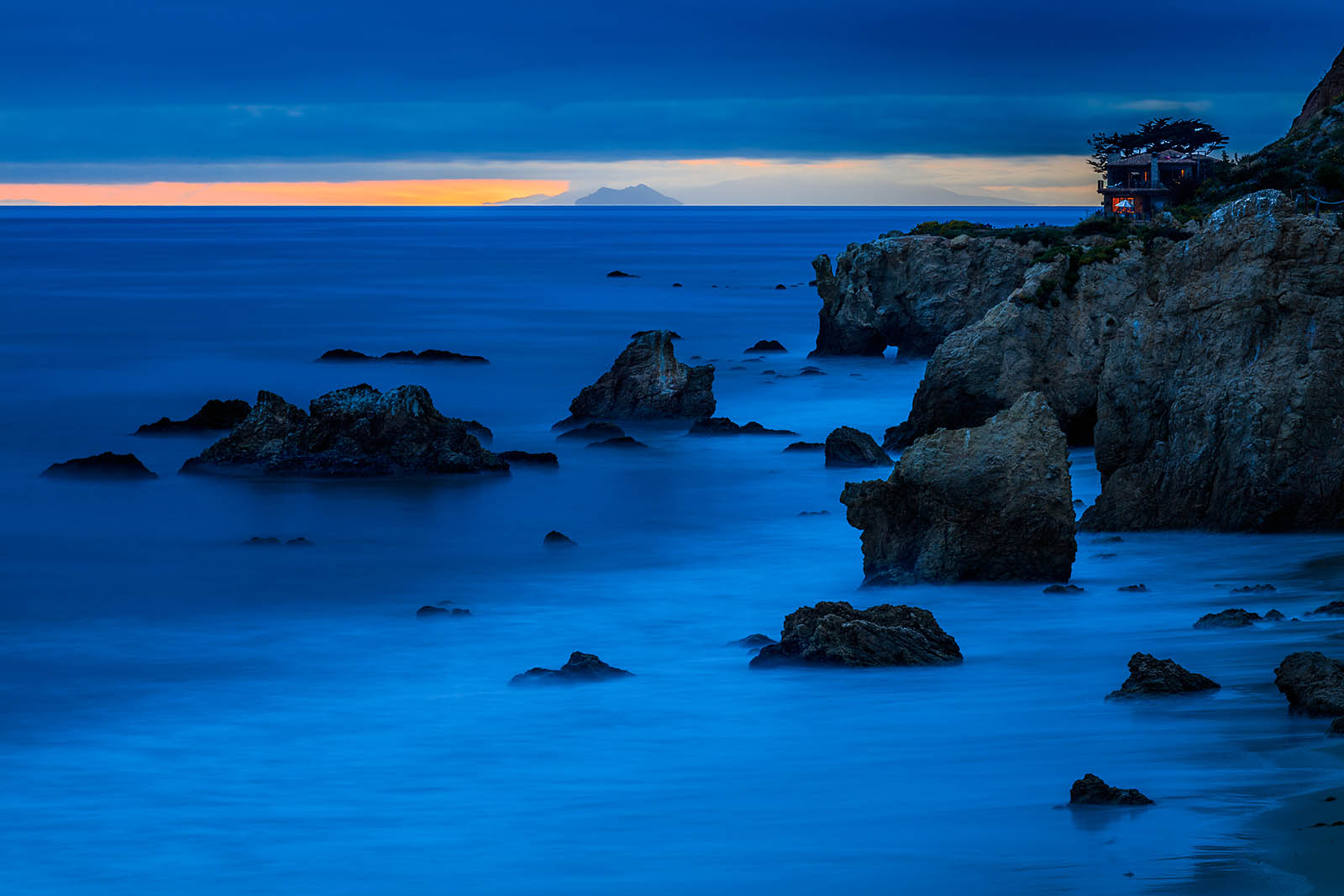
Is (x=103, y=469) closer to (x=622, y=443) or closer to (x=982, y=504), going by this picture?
(x=622, y=443)

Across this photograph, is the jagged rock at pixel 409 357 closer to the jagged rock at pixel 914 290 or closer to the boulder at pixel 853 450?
the jagged rock at pixel 914 290

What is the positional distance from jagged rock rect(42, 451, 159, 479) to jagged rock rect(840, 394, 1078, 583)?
1699 centimetres

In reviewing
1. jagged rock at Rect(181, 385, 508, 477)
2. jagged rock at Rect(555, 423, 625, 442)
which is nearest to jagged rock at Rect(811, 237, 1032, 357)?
jagged rock at Rect(555, 423, 625, 442)

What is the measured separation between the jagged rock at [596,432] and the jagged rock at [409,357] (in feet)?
65.3

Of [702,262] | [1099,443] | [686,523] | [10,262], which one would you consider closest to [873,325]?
[686,523]

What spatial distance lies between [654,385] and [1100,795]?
2774 centimetres

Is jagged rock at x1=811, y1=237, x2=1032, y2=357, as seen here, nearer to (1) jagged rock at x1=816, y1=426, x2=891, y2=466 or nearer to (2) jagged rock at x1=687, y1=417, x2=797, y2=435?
(2) jagged rock at x1=687, y1=417, x2=797, y2=435

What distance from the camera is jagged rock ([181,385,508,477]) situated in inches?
1177

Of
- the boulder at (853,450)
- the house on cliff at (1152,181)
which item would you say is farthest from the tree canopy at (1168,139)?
the boulder at (853,450)

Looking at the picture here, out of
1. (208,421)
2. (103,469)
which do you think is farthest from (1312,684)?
(208,421)

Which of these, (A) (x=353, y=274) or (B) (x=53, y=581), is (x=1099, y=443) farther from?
(A) (x=353, y=274)

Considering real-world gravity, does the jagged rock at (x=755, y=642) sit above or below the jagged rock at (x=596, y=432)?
above

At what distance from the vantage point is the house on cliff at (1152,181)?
298 feet

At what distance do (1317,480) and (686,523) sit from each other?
10.2 m
